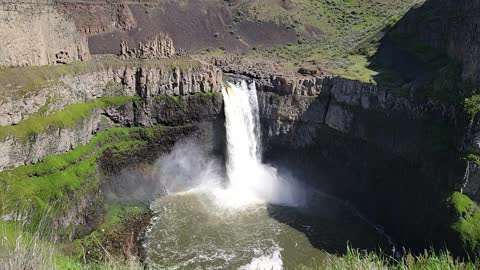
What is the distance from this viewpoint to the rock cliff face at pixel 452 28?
4151cm

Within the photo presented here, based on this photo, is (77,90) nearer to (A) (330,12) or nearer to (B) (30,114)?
(B) (30,114)

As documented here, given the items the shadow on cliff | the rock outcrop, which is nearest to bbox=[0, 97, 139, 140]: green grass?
the rock outcrop

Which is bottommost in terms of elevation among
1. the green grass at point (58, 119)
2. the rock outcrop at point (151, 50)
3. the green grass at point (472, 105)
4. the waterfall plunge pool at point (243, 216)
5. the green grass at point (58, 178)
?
the waterfall plunge pool at point (243, 216)

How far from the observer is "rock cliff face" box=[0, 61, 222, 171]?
3866 centimetres

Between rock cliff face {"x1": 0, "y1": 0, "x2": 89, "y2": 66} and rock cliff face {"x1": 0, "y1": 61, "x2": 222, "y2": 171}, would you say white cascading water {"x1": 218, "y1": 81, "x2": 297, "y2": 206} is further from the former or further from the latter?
rock cliff face {"x1": 0, "y1": 0, "x2": 89, "y2": 66}

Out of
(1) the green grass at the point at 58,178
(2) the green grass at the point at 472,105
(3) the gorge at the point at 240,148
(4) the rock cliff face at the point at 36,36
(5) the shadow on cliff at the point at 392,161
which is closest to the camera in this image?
(1) the green grass at the point at 58,178

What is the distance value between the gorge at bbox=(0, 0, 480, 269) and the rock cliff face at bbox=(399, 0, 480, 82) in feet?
0.87

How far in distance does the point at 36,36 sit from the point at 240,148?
A: 23347 mm

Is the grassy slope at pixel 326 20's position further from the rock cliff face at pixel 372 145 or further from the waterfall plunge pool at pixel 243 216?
the waterfall plunge pool at pixel 243 216

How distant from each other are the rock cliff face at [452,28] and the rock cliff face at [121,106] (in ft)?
78.3

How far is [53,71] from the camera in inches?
1729

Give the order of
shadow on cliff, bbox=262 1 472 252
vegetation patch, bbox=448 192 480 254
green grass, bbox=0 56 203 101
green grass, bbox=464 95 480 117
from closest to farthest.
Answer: vegetation patch, bbox=448 192 480 254
green grass, bbox=464 95 480 117
shadow on cliff, bbox=262 1 472 252
green grass, bbox=0 56 203 101

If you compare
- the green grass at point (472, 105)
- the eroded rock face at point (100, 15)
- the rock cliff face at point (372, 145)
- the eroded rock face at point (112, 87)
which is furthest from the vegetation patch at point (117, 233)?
the eroded rock face at point (100, 15)

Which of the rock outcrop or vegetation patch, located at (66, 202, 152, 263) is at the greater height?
the rock outcrop
